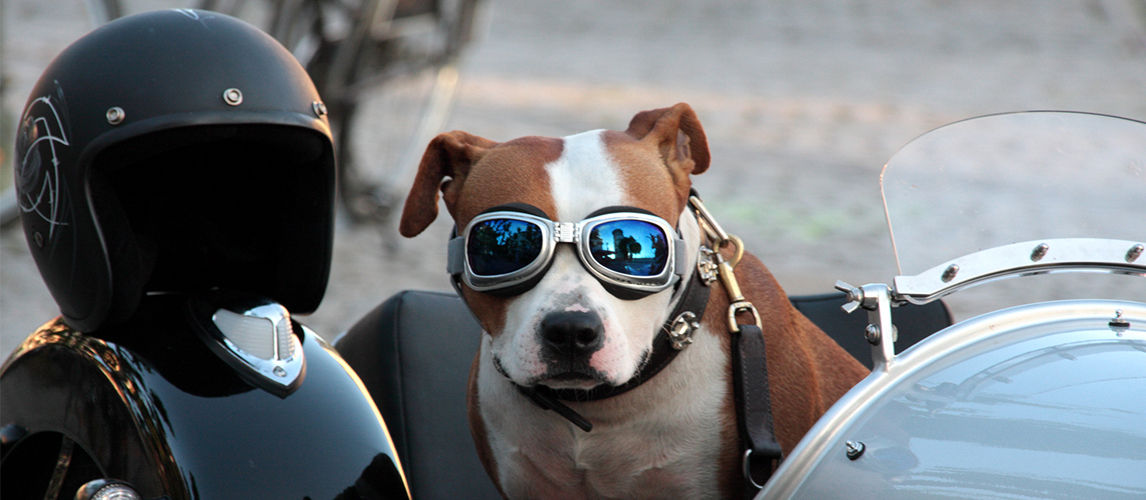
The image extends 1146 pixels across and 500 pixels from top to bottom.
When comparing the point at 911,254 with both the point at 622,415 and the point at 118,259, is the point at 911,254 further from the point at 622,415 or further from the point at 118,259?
the point at 118,259

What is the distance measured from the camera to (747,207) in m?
7.14

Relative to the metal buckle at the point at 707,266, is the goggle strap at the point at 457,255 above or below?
below

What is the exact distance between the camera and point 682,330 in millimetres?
1510

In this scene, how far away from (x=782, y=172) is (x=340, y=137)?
Result: 3.76 meters

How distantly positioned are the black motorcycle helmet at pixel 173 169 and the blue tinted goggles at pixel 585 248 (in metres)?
0.37

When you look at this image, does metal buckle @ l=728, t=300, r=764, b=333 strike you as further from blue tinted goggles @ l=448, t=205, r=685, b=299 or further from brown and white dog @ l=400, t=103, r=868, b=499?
blue tinted goggles @ l=448, t=205, r=685, b=299

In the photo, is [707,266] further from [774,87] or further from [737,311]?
[774,87]

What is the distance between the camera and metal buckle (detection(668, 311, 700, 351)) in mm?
1511

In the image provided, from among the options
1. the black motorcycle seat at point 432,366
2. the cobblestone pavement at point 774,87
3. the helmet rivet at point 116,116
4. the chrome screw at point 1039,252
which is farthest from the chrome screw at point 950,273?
the cobblestone pavement at point 774,87

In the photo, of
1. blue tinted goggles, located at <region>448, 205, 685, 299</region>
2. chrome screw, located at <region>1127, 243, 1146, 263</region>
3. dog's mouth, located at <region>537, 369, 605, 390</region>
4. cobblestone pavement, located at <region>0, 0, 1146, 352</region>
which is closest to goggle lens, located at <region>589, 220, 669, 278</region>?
blue tinted goggles, located at <region>448, 205, 685, 299</region>

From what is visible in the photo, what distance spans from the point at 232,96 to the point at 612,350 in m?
0.67

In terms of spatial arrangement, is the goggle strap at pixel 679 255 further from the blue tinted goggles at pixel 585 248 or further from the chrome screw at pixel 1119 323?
the chrome screw at pixel 1119 323

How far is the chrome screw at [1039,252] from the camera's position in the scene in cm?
126

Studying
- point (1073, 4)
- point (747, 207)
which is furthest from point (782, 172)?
point (1073, 4)
